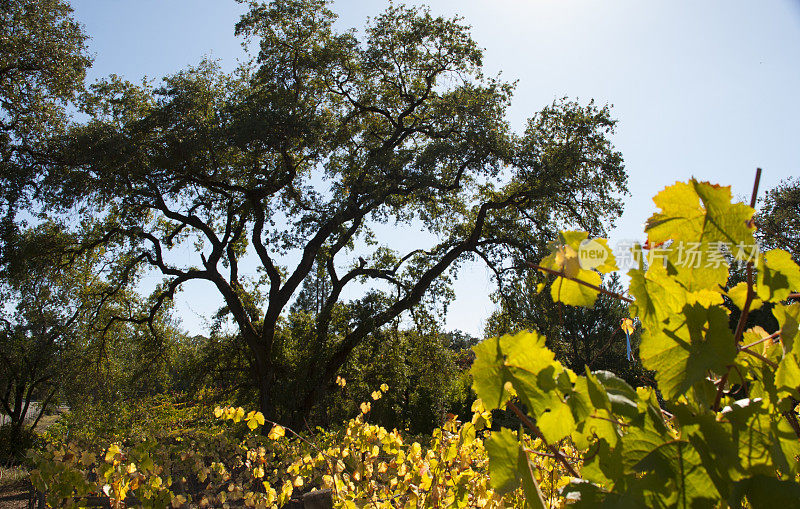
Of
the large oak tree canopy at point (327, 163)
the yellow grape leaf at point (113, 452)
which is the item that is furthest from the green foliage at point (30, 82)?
the yellow grape leaf at point (113, 452)

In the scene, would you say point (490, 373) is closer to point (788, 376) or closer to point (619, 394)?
point (619, 394)

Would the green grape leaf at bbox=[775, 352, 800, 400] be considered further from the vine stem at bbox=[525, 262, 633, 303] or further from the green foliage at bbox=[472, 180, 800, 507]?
the vine stem at bbox=[525, 262, 633, 303]

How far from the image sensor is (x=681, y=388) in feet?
1.80

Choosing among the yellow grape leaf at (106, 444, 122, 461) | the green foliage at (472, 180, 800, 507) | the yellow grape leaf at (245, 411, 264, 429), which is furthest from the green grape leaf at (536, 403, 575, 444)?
the yellow grape leaf at (106, 444, 122, 461)

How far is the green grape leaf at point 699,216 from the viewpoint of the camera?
0.55 m

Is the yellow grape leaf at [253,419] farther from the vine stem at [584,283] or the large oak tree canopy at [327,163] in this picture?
the large oak tree canopy at [327,163]

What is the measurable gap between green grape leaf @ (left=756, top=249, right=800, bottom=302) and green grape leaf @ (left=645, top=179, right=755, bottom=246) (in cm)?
9

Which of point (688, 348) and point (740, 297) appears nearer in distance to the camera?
point (688, 348)

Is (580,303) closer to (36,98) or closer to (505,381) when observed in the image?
(505,381)

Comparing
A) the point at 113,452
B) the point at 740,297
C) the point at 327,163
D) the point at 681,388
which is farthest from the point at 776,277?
the point at 327,163

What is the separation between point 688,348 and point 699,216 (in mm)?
144

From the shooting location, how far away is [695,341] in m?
0.57

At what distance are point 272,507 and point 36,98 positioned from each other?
1020 cm

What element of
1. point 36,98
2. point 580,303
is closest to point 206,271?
point 36,98
